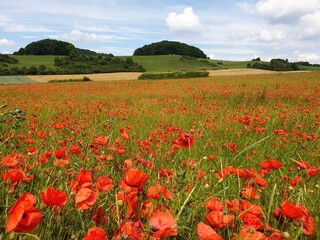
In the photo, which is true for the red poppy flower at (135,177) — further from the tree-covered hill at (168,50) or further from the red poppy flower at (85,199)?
the tree-covered hill at (168,50)

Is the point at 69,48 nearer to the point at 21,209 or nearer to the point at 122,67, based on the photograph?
the point at 122,67

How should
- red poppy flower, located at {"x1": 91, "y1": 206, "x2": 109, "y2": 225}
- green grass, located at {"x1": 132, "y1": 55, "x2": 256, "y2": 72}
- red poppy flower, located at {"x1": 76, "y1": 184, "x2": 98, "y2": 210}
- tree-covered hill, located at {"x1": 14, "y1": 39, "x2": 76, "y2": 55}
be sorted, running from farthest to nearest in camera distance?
tree-covered hill, located at {"x1": 14, "y1": 39, "x2": 76, "y2": 55} → green grass, located at {"x1": 132, "y1": 55, "x2": 256, "y2": 72} → red poppy flower, located at {"x1": 91, "y1": 206, "x2": 109, "y2": 225} → red poppy flower, located at {"x1": 76, "y1": 184, "x2": 98, "y2": 210}

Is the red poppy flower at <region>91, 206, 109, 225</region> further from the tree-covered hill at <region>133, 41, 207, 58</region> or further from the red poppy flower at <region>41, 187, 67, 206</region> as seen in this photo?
the tree-covered hill at <region>133, 41, 207, 58</region>

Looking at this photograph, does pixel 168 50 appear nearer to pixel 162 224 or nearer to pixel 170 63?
pixel 170 63

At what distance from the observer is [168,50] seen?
11319 centimetres

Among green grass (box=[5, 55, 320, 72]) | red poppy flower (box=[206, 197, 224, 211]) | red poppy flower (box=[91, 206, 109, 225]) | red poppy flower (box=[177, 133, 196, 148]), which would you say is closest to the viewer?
red poppy flower (box=[206, 197, 224, 211])

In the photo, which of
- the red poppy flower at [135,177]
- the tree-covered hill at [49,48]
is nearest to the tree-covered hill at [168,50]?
the tree-covered hill at [49,48]

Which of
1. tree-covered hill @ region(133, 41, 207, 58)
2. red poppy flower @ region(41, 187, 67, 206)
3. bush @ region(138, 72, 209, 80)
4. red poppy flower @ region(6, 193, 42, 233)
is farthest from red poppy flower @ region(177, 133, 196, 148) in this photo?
tree-covered hill @ region(133, 41, 207, 58)

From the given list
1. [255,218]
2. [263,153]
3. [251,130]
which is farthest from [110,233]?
[251,130]

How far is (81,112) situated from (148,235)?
21.5ft

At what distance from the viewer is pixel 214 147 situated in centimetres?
406

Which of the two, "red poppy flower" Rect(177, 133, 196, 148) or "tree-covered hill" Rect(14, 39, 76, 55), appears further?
"tree-covered hill" Rect(14, 39, 76, 55)

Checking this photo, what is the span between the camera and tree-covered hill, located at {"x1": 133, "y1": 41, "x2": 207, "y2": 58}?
11362 cm

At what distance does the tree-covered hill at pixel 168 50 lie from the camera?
114 m
